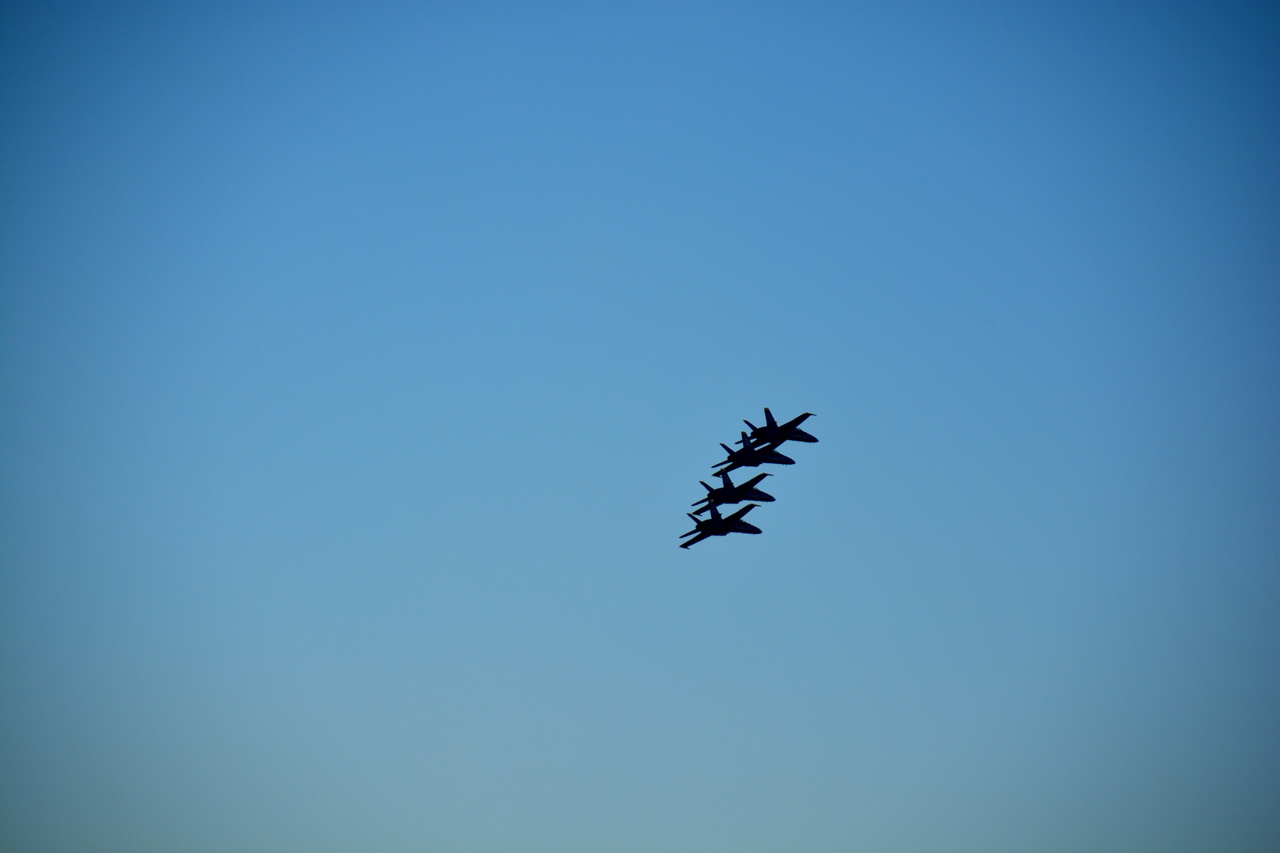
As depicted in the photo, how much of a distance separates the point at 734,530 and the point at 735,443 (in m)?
6.88

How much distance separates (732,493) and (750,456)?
325 cm

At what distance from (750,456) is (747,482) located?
2.28 meters

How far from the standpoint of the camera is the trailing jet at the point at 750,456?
114375 mm

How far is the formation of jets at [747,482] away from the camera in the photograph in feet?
372

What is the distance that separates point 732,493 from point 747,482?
1460 millimetres

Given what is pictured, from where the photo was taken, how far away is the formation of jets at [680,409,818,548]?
113438 millimetres

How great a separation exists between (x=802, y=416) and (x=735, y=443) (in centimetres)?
651

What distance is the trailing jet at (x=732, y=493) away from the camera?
113562mm

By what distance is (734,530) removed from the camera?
11619 centimetres

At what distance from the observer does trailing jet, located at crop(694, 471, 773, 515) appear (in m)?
114

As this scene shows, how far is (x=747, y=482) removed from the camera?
113 meters

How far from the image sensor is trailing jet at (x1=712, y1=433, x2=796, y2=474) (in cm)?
11438

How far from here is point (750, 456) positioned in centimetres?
11456

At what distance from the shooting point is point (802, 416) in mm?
111250
